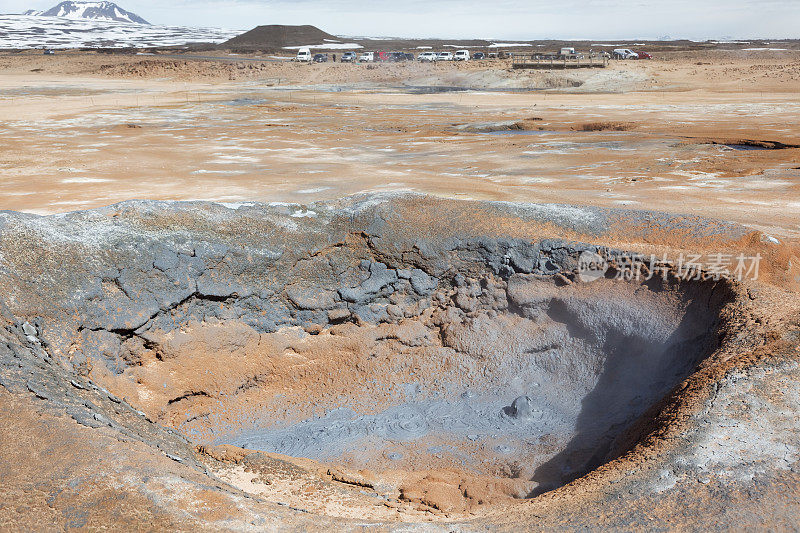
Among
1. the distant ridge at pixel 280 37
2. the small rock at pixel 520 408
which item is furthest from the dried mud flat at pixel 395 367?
the distant ridge at pixel 280 37

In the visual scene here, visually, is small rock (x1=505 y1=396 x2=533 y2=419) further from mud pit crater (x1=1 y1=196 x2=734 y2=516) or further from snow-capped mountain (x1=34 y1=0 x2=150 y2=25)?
snow-capped mountain (x1=34 y1=0 x2=150 y2=25)

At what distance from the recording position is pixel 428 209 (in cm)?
667

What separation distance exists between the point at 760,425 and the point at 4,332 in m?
5.13

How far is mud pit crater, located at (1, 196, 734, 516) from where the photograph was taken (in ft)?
17.0

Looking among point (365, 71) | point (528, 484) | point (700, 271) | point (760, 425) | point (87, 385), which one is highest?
point (365, 71)

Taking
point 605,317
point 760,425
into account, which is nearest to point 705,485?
point 760,425

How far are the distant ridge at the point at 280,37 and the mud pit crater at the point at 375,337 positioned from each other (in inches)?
3403

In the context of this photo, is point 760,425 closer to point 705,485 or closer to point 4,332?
point 705,485

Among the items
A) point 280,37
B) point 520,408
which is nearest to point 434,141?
point 520,408

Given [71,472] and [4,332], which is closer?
[71,472]

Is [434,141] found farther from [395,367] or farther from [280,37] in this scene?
[280,37]

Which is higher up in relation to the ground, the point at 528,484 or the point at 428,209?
the point at 428,209

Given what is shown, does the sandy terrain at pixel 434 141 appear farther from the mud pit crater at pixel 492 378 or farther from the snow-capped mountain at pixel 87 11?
the snow-capped mountain at pixel 87 11

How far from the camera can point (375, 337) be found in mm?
6125
